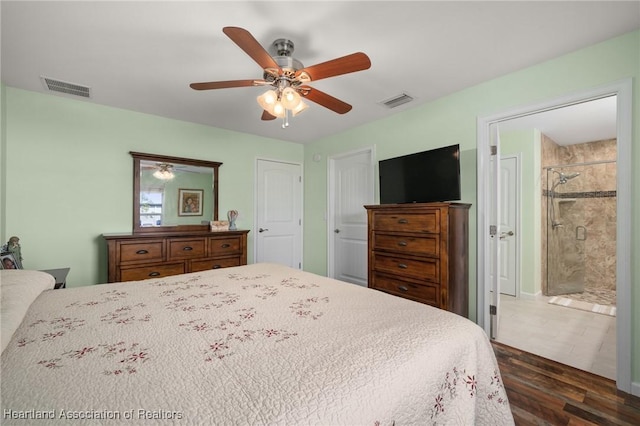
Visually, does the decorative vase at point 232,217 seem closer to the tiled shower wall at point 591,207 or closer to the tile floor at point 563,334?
the tile floor at point 563,334

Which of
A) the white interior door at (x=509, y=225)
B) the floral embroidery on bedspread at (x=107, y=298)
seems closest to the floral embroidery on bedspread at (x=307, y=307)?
the floral embroidery on bedspread at (x=107, y=298)

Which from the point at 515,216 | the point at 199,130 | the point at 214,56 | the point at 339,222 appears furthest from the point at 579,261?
the point at 199,130

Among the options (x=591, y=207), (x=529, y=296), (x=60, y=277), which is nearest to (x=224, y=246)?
(x=60, y=277)

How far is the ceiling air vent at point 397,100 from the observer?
110 inches

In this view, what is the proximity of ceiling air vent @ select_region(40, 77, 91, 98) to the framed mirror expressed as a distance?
70cm

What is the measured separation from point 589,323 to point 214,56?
14.3 feet

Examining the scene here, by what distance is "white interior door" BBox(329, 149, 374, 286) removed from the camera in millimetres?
3793

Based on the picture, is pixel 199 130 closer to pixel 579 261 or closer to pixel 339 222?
pixel 339 222

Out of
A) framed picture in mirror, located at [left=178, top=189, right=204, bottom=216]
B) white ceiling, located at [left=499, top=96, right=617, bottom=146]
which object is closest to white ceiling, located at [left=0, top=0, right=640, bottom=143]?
white ceiling, located at [left=499, top=96, right=617, bottom=146]

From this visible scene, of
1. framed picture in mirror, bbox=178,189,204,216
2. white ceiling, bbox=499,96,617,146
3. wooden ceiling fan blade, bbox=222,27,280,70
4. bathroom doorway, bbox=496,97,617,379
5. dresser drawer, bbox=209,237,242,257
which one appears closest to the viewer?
wooden ceiling fan blade, bbox=222,27,280,70

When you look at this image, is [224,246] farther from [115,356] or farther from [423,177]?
[115,356]

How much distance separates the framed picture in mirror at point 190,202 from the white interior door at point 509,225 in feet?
13.3

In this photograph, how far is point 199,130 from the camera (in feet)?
12.0

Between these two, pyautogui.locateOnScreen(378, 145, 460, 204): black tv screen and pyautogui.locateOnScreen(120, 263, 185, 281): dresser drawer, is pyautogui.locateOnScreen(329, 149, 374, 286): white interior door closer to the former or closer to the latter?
pyautogui.locateOnScreen(378, 145, 460, 204): black tv screen
